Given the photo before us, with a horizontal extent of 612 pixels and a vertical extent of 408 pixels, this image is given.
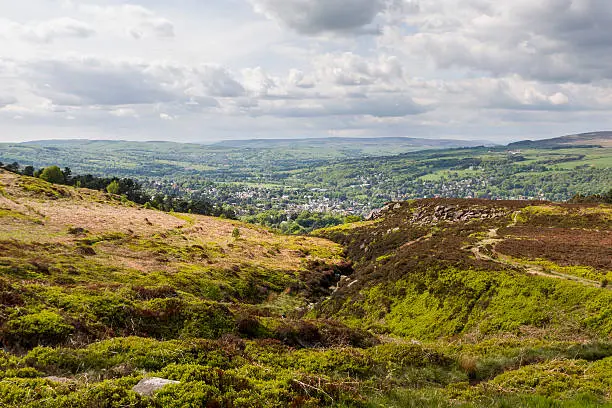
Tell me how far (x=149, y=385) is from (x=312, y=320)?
11.3 meters

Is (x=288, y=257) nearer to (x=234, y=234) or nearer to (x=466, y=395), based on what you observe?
(x=234, y=234)

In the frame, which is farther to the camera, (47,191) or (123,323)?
(47,191)

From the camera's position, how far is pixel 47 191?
9088cm

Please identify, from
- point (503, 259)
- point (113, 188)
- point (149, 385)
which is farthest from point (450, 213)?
point (113, 188)

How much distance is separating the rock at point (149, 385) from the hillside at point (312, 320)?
0.75ft

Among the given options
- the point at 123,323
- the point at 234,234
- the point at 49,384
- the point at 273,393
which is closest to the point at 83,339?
the point at 123,323

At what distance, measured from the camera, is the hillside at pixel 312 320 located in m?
10.7

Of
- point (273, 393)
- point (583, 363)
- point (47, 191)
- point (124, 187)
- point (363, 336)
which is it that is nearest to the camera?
point (273, 393)

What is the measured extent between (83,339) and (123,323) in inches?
90.8

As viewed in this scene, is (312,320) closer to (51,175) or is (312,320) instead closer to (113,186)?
(51,175)

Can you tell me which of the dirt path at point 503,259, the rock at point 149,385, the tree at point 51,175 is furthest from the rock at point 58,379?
the tree at point 51,175

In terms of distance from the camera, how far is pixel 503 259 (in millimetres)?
37375

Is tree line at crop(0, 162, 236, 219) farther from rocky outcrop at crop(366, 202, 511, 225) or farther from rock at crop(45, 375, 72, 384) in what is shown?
rock at crop(45, 375, 72, 384)

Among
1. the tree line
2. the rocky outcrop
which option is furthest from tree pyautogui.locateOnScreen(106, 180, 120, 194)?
the rocky outcrop
